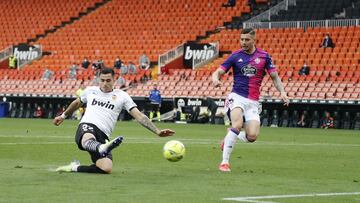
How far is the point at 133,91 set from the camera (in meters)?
44.4

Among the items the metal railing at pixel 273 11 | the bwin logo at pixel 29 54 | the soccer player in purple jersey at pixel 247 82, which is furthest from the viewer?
the bwin logo at pixel 29 54

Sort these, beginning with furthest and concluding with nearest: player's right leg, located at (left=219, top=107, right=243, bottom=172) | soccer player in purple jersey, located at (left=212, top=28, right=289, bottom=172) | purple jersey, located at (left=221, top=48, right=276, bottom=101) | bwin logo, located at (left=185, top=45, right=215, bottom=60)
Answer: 1. bwin logo, located at (left=185, top=45, right=215, bottom=60)
2. purple jersey, located at (left=221, top=48, right=276, bottom=101)
3. soccer player in purple jersey, located at (left=212, top=28, right=289, bottom=172)
4. player's right leg, located at (left=219, top=107, right=243, bottom=172)

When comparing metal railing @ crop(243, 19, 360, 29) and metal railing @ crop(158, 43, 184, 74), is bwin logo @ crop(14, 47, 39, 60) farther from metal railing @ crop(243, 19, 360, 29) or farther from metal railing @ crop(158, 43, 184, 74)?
metal railing @ crop(243, 19, 360, 29)

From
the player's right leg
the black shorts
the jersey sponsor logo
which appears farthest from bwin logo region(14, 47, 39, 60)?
the black shorts

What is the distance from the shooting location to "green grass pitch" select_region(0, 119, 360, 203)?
33.7ft

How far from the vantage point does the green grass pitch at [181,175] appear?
1027 centimetres

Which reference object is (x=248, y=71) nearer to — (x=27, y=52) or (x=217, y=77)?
(x=217, y=77)

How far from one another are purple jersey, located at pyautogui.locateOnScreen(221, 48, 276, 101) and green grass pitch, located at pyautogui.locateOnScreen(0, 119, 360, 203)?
1.27m

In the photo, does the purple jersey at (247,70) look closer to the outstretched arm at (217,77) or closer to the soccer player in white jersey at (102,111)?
the outstretched arm at (217,77)

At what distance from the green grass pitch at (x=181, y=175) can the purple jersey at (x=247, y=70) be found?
Answer: 1265mm

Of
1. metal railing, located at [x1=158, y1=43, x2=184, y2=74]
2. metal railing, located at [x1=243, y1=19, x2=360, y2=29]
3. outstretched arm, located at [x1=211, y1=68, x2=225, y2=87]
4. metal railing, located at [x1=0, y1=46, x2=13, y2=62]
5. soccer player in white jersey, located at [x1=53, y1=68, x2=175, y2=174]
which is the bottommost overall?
metal railing, located at [x1=0, y1=46, x2=13, y2=62]

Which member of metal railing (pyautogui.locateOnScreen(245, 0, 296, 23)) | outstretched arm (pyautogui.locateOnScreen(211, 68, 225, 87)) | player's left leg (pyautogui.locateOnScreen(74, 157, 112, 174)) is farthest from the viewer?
metal railing (pyautogui.locateOnScreen(245, 0, 296, 23))

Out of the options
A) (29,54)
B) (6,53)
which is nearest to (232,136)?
(29,54)

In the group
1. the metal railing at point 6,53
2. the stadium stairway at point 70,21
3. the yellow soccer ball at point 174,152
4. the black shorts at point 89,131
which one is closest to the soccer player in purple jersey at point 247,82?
the yellow soccer ball at point 174,152
